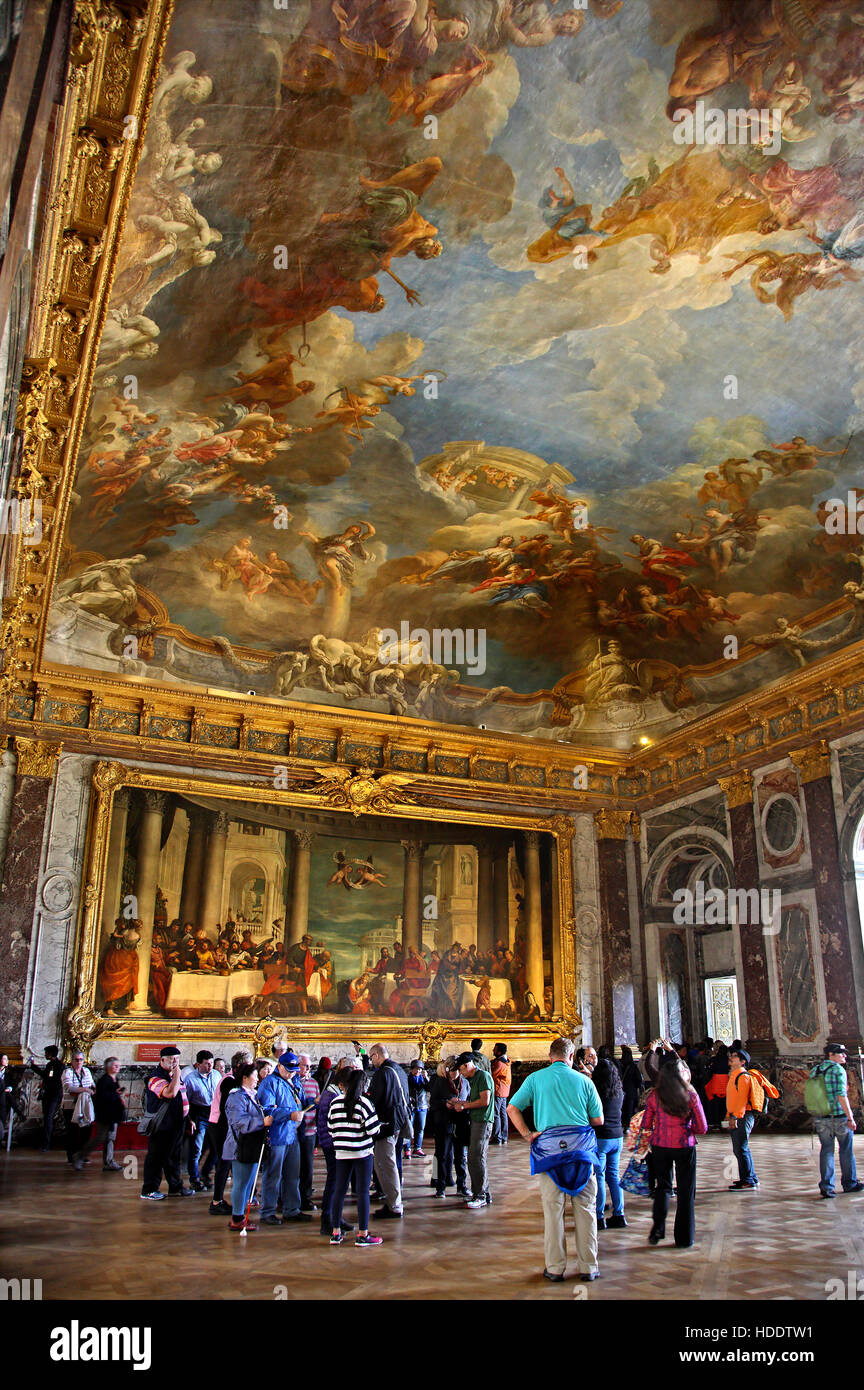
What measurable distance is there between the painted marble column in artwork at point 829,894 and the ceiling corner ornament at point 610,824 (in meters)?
5.29

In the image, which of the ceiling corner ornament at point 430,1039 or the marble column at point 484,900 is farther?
the marble column at point 484,900

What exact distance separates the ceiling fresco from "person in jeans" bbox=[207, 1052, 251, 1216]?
885 centimetres

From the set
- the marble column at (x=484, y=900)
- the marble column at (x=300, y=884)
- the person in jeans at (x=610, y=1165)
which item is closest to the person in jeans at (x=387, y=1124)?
the person in jeans at (x=610, y=1165)

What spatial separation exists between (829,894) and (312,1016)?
31.3ft

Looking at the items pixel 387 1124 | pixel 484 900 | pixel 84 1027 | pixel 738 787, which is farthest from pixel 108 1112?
pixel 738 787

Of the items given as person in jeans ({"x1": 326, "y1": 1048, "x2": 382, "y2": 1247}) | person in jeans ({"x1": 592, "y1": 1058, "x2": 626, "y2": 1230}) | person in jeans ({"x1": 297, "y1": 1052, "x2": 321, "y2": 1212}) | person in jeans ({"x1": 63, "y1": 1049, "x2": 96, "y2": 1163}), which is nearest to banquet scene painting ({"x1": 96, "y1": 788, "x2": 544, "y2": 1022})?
person in jeans ({"x1": 63, "y1": 1049, "x2": 96, "y2": 1163})

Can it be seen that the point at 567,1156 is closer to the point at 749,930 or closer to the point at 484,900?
the point at 749,930

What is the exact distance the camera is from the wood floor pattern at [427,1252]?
5922 millimetres

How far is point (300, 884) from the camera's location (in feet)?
63.3

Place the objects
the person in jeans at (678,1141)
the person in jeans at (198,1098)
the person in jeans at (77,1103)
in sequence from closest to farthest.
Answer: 1. the person in jeans at (678,1141)
2. the person in jeans at (198,1098)
3. the person in jeans at (77,1103)

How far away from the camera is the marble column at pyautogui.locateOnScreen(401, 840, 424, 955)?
65.5ft

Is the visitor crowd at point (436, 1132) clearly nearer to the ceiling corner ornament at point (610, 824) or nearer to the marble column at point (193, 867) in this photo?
the marble column at point (193, 867)

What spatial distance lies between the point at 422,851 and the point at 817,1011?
7.99 m
